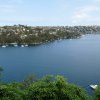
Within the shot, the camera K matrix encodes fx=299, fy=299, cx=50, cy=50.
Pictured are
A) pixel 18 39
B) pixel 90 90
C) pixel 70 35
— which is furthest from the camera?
pixel 70 35

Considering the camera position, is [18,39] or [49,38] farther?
[49,38]

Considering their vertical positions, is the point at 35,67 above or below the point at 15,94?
below

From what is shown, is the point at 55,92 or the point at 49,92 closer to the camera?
the point at 49,92

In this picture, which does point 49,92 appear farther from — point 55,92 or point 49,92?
point 55,92

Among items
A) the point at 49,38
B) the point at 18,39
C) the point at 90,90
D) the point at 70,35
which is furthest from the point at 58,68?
the point at 70,35

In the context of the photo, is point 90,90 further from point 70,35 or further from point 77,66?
point 70,35

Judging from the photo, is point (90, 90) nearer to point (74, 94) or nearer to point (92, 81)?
point (92, 81)

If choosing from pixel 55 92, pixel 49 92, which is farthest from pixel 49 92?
pixel 55 92

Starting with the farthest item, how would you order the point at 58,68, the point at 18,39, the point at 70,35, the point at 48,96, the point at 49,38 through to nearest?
the point at 70,35 → the point at 49,38 → the point at 18,39 → the point at 58,68 → the point at 48,96

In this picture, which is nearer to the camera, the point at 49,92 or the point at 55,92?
the point at 49,92

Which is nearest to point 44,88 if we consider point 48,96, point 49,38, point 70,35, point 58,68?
point 48,96
